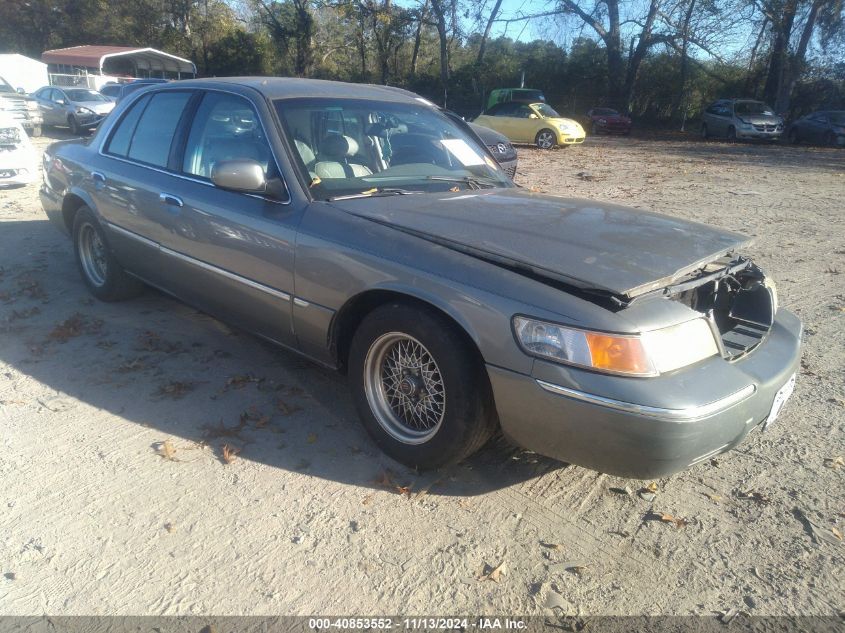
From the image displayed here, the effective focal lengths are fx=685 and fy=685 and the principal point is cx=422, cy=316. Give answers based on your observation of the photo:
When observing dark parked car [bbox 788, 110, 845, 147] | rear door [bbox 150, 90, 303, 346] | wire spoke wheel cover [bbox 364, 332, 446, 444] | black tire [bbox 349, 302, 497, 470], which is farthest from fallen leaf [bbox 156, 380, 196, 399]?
dark parked car [bbox 788, 110, 845, 147]

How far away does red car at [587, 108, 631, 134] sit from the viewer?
1171 inches

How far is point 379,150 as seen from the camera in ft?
13.1

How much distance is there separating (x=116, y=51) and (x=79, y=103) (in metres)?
19.6

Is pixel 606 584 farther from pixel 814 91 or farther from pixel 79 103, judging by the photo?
pixel 814 91

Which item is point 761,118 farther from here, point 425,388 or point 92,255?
point 425,388

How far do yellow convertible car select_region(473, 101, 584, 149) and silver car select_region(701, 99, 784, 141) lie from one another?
774 centimetres

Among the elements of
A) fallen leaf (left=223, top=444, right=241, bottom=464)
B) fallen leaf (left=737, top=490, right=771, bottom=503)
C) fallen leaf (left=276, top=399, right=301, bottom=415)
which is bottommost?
fallen leaf (left=223, top=444, right=241, bottom=464)

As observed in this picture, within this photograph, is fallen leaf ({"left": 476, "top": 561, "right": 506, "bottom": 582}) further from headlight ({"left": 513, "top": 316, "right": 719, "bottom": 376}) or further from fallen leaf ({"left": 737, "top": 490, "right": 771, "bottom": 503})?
fallen leaf ({"left": 737, "top": 490, "right": 771, "bottom": 503})

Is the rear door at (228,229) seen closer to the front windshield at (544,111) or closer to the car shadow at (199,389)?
the car shadow at (199,389)

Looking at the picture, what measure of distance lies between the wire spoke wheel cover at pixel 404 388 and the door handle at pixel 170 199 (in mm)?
1667

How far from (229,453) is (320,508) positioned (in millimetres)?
632

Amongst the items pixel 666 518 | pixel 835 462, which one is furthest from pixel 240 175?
pixel 835 462

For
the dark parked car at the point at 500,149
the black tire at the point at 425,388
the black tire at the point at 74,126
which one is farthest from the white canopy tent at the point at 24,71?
the black tire at the point at 425,388

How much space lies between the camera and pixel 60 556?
258 centimetres
